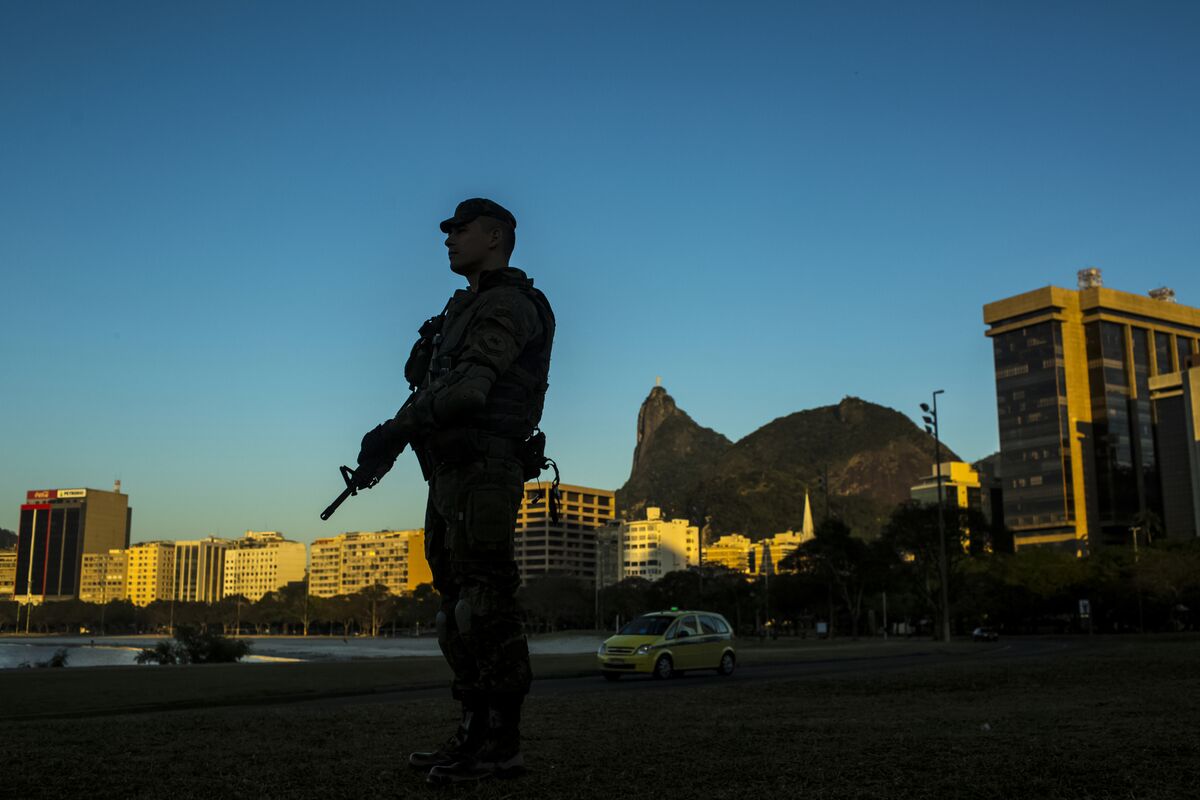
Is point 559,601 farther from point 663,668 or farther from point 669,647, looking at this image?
point 663,668

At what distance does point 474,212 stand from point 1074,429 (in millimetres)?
203604

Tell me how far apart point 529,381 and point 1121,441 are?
210002 millimetres

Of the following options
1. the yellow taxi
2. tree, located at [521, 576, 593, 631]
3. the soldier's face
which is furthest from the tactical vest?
tree, located at [521, 576, 593, 631]

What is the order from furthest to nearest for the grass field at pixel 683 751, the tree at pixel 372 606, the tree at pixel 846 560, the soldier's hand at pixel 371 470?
1. the tree at pixel 372 606
2. the tree at pixel 846 560
3. the soldier's hand at pixel 371 470
4. the grass field at pixel 683 751

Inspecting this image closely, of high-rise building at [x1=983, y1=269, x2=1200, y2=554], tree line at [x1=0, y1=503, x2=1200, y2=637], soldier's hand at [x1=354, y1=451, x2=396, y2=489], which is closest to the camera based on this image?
soldier's hand at [x1=354, y1=451, x2=396, y2=489]

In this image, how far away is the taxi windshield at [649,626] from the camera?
2264 cm

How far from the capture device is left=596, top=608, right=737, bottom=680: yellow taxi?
70.4 feet

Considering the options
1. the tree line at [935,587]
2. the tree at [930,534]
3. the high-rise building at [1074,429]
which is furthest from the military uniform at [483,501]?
the high-rise building at [1074,429]

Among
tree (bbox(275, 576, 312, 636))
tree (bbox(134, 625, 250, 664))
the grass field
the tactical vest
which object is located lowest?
tree (bbox(275, 576, 312, 636))

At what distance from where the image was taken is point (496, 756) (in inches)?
191

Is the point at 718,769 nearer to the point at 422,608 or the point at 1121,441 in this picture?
the point at 422,608

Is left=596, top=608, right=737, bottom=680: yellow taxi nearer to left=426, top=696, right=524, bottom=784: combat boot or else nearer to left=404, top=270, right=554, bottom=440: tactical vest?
left=404, top=270, right=554, bottom=440: tactical vest

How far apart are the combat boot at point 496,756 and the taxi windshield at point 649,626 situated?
58.6 feet

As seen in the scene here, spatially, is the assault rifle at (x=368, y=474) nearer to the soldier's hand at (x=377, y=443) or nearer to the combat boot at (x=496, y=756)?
the soldier's hand at (x=377, y=443)
